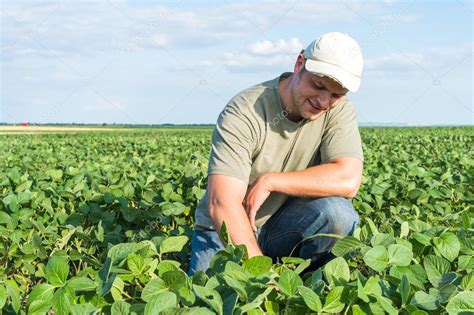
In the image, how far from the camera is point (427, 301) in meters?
1.61

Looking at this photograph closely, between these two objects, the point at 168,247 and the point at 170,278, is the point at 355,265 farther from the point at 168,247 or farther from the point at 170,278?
the point at 170,278

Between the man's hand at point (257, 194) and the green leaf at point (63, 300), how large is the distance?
114 cm

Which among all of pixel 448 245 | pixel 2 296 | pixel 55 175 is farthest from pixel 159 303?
pixel 55 175

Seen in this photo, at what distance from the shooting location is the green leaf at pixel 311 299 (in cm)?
153

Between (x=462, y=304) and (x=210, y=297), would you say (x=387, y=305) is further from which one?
(x=210, y=297)

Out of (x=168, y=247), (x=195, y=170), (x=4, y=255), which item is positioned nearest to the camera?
(x=168, y=247)

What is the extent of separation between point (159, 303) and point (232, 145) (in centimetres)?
138

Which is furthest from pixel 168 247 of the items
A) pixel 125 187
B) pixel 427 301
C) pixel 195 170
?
pixel 195 170

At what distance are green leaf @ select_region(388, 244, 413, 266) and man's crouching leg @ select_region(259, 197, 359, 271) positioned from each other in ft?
3.14

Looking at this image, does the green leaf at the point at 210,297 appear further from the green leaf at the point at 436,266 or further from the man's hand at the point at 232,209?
the man's hand at the point at 232,209

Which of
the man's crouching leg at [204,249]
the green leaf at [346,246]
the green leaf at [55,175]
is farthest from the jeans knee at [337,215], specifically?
the green leaf at [55,175]

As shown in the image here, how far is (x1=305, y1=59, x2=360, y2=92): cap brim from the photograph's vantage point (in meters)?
2.57

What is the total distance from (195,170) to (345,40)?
2161 millimetres

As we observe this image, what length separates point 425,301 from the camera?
1609mm
